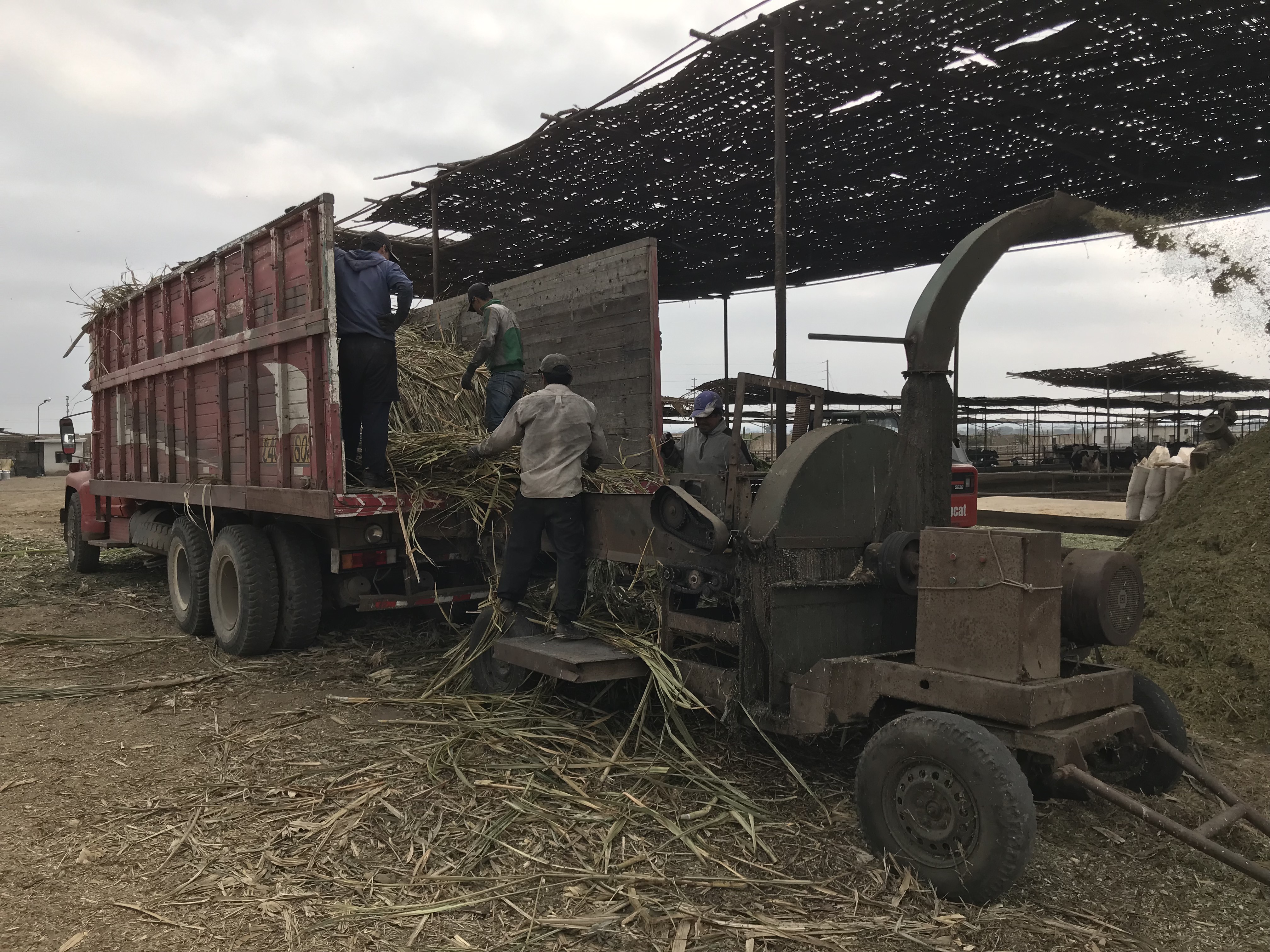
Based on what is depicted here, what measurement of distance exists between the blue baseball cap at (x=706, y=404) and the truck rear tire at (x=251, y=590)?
120 inches

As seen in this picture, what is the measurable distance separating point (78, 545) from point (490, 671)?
293 inches

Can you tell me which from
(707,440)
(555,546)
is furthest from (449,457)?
(707,440)

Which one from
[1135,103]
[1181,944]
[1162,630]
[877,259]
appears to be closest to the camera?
[1181,944]

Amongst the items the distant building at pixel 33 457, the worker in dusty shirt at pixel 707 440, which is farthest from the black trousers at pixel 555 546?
the distant building at pixel 33 457

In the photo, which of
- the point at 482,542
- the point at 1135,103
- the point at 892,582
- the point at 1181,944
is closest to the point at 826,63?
the point at 1135,103

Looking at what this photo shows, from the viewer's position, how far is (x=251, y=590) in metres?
6.24

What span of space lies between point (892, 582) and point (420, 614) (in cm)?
454

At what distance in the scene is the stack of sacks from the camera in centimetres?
1055

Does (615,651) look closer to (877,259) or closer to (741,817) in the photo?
(741,817)

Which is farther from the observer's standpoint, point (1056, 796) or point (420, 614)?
point (420, 614)

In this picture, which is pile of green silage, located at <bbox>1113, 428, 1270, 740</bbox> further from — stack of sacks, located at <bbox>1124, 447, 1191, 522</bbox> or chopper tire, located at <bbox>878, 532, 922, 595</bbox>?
stack of sacks, located at <bbox>1124, 447, 1191, 522</bbox>

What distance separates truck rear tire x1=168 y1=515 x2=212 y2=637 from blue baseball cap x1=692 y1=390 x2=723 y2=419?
3.74 m

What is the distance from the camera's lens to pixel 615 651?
4488mm

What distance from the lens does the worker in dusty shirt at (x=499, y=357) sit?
6.34 metres
